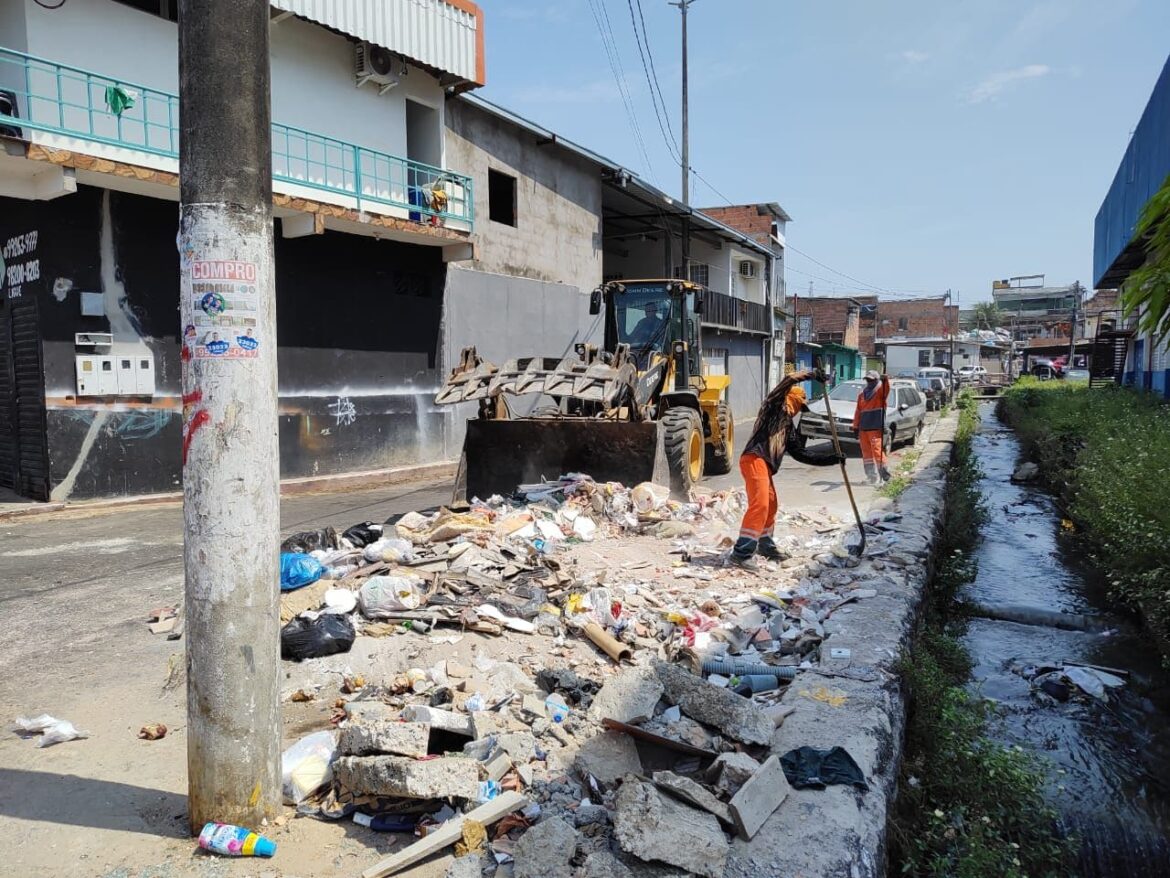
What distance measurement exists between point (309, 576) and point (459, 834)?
3.22 meters

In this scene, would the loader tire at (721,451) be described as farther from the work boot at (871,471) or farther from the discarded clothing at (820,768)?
the discarded clothing at (820,768)

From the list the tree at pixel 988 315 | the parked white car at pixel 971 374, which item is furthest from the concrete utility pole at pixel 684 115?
the tree at pixel 988 315

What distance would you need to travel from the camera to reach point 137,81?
10.9 m

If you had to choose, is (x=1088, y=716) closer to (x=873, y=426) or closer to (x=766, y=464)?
(x=766, y=464)

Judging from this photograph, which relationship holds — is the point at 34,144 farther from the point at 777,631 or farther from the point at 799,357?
the point at 799,357

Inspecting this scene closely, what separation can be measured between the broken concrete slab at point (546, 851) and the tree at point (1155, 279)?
2357mm

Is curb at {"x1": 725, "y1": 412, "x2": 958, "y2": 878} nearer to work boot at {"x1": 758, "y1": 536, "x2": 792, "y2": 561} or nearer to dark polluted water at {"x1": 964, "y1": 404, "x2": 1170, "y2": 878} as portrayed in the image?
dark polluted water at {"x1": 964, "y1": 404, "x2": 1170, "y2": 878}

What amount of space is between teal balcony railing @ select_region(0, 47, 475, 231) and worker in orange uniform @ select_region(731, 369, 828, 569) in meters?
7.84

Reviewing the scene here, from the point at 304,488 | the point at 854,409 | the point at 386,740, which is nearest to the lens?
the point at 386,740

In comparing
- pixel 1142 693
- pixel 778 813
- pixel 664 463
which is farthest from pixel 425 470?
pixel 778 813

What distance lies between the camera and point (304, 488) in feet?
41.4

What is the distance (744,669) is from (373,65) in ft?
42.7

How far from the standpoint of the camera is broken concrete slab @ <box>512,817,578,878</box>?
2447 millimetres

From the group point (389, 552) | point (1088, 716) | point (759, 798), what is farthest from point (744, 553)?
point (759, 798)
